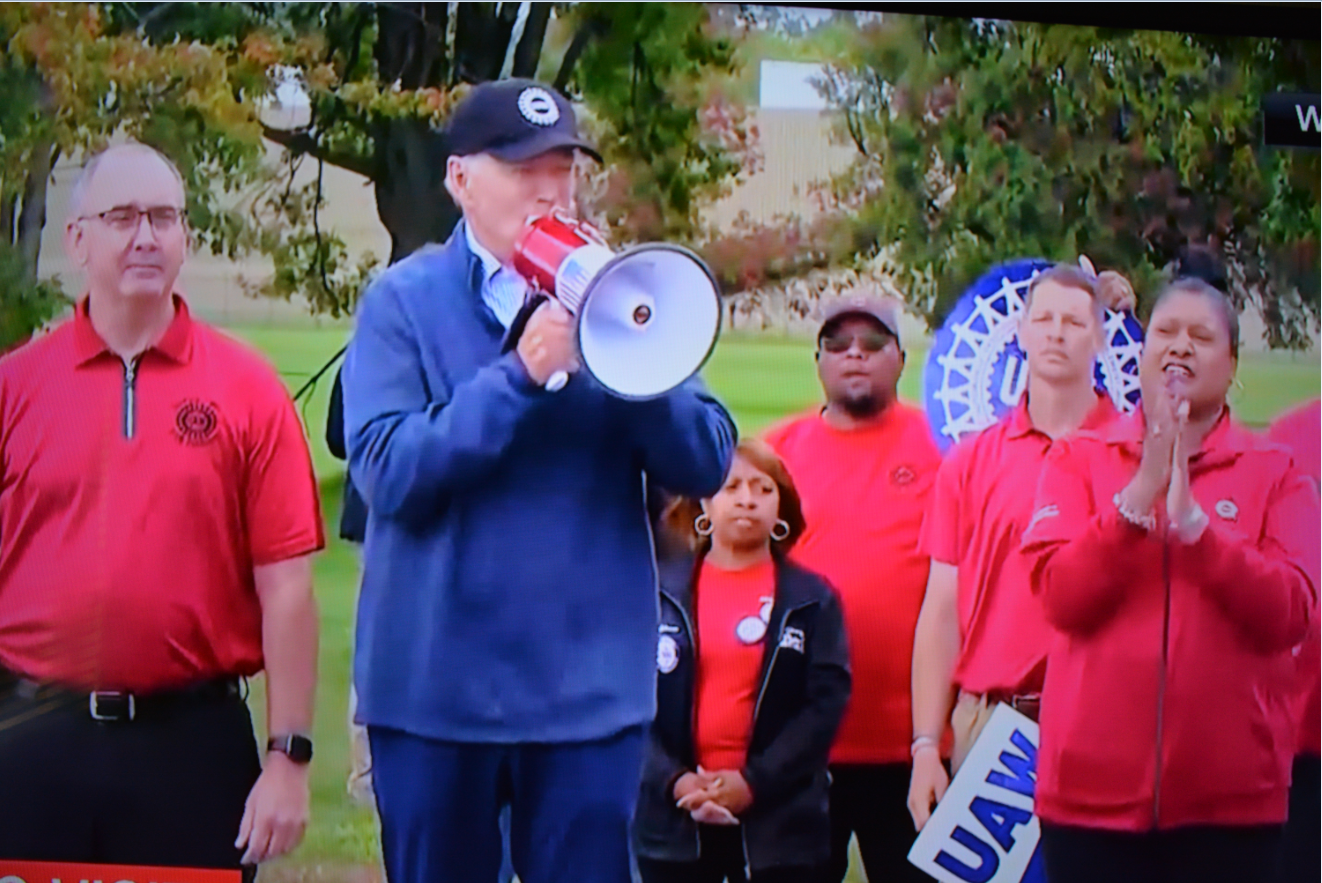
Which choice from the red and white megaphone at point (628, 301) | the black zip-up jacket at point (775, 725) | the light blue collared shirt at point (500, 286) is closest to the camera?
the red and white megaphone at point (628, 301)

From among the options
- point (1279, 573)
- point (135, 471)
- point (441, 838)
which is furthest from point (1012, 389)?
point (135, 471)

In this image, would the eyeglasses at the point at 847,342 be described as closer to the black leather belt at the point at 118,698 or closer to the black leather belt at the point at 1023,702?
the black leather belt at the point at 1023,702

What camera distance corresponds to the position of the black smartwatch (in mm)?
3240

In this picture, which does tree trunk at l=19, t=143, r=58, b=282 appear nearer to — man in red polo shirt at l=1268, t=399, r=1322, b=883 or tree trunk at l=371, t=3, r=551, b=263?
tree trunk at l=371, t=3, r=551, b=263

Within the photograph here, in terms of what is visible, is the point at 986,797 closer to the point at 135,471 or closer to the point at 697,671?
the point at 697,671

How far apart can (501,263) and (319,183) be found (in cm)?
51

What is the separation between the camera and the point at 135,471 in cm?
318

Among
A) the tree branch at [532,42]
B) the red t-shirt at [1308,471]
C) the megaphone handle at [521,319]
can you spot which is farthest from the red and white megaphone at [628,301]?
the red t-shirt at [1308,471]

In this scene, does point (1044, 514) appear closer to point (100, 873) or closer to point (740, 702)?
point (740, 702)

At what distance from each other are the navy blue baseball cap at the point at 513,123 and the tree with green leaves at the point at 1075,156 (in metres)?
0.66

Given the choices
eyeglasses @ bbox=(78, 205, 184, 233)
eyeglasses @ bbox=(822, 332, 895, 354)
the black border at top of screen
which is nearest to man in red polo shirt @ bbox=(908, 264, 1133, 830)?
eyeglasses @ bbox=(822, 332, 895, 354)

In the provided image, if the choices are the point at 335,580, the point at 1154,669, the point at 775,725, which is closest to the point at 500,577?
the point at 335,580

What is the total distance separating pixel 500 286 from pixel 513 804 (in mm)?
1173

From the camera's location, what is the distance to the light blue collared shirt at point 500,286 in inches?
121
